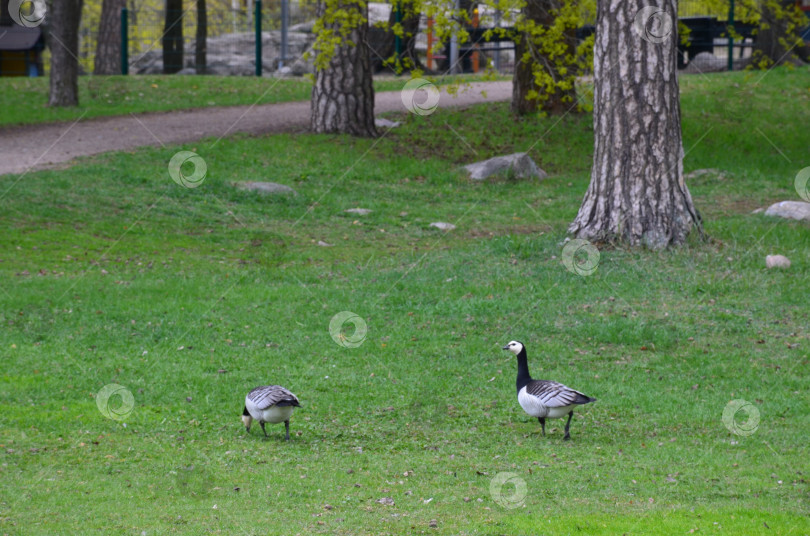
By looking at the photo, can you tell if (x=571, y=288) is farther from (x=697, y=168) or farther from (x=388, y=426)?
(x=697, y=168)

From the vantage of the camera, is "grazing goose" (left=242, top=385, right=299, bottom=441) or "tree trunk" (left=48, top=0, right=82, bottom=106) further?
"tree trunk" (left=48, top=0, right=82, bottom=106)

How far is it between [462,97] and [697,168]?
8884 millimetres

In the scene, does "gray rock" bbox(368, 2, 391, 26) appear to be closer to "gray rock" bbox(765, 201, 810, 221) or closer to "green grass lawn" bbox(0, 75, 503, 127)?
"green grass lawn" bbox(0, 75, 503, 127)

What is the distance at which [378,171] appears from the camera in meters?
21.3

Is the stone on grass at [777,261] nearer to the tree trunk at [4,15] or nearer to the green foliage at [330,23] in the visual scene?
the green foliage at [330,23]

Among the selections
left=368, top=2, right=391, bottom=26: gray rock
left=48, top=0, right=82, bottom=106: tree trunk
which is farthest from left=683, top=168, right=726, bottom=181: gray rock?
left=368, top=2, right=391, bottom=26: gray rock

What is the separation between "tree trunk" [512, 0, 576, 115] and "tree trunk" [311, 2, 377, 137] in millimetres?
3767

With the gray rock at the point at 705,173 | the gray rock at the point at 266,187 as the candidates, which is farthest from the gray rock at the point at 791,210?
the gray rock at the point at 266,187

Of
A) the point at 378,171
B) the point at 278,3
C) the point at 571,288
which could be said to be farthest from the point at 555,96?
the point at 278,3

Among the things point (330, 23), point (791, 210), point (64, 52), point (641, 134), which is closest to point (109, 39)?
point (64, 52)

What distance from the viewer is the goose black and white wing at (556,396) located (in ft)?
25.1

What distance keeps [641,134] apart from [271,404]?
874 centimetres

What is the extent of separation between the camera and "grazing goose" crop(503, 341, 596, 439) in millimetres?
7668

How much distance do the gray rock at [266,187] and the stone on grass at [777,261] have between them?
30.3 ft
